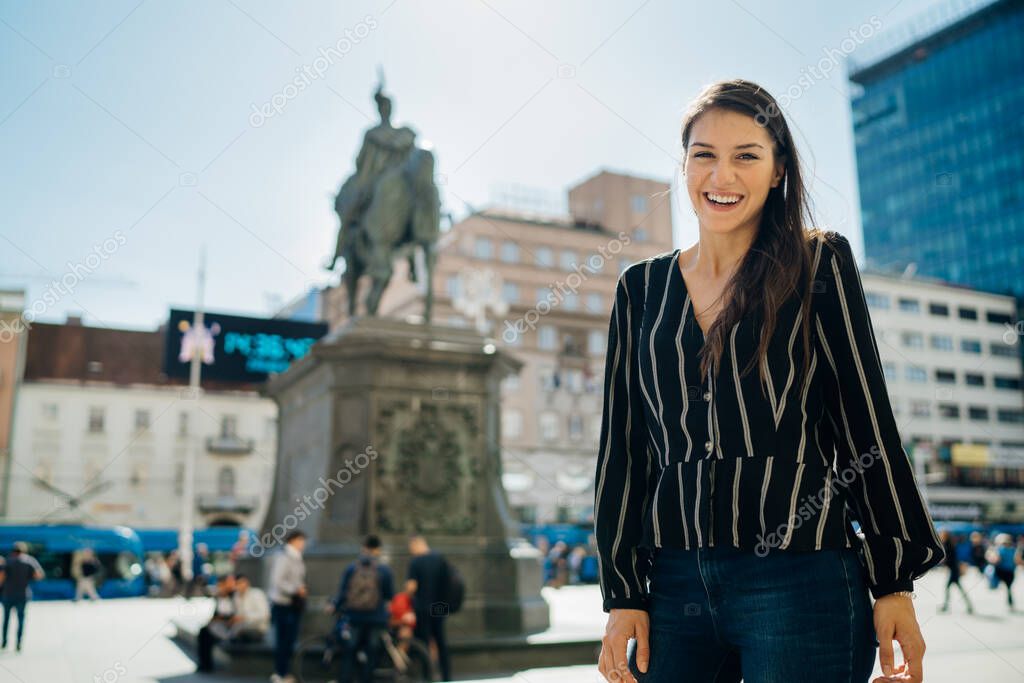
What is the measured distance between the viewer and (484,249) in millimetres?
57969

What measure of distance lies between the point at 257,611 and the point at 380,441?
7.72 feet

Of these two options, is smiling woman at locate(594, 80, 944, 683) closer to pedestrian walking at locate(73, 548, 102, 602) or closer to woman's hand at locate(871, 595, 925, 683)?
woman's hand at locate(871, 595, 925, 683)

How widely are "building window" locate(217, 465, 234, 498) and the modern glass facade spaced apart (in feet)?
174

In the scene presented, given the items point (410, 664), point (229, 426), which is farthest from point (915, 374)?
point (410, 664)

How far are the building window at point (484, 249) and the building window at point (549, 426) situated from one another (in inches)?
409

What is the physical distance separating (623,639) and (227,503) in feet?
199

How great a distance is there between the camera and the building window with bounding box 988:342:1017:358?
2709 inches

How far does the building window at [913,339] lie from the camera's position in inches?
2645

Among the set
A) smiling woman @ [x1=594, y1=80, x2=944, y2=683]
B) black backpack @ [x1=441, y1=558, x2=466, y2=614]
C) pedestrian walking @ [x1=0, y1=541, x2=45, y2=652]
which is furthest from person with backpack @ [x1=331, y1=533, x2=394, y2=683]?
smiling woman @ [x1=594, y1=80, x2=944, y2=683]

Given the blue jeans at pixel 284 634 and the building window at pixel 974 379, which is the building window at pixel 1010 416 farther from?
the blue jeans at pixel 284 634

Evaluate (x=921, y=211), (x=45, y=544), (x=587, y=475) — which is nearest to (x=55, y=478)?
(x=45, y=544)

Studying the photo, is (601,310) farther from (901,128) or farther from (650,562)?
(650,562)

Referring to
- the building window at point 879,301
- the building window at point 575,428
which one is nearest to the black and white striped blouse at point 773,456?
the building window at point 575,428

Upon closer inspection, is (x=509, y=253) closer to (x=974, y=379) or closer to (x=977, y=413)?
(x=974, y=379)
